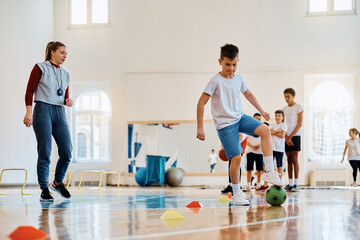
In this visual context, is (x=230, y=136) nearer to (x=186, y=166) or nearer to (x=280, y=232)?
(x=280, y=232)

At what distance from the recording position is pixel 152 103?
37.6ft

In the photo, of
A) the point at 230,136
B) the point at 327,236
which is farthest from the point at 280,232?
the point at 230,136

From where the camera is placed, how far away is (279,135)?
6570mm

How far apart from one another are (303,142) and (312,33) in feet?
8.34

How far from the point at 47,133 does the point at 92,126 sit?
7744mm

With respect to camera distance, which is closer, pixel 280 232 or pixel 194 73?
pixel 280 232

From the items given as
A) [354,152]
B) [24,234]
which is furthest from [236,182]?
[354,152]

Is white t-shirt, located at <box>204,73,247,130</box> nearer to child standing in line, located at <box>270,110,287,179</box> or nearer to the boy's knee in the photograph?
the boy's knee

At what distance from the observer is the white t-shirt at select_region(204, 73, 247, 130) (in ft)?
12.7

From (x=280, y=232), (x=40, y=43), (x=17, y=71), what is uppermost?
(x=40, y=43)

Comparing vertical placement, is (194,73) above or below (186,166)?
above

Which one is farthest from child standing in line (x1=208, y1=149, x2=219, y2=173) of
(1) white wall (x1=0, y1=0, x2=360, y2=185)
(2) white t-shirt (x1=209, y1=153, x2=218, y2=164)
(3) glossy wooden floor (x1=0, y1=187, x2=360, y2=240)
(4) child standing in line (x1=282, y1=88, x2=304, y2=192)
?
(3) glossy wooden floor (x1=0, y1=187, x2=360, y2=240)

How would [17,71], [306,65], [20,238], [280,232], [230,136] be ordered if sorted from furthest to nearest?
[306,65]
[17,71]
[230,136]
[280,232]
[20,238]

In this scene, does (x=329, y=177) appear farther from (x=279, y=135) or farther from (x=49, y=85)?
(x=49, y=85)
